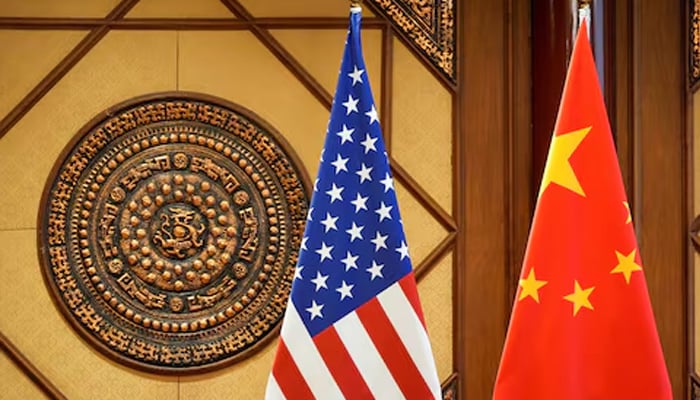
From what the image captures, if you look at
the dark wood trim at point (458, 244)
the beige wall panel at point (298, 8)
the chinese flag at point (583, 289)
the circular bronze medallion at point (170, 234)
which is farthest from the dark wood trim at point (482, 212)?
the chinese flag at point (583, 289)

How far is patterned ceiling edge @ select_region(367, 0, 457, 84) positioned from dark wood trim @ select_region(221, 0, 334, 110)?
0.32 meters

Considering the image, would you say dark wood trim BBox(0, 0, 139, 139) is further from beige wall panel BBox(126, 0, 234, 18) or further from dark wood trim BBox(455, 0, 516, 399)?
dark wood trim BBox(455, 0, 516, 399)

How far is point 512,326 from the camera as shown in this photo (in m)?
2.70

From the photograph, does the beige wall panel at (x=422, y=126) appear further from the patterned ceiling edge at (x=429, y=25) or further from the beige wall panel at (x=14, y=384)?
the beige wall panel at (x=14, y=384)

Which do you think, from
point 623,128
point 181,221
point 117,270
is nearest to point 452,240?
point 623,128

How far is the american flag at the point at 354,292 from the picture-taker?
9.23ft

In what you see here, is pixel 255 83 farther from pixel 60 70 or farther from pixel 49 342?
pixel 49 342

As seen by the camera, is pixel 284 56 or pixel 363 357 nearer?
pixel 363 357

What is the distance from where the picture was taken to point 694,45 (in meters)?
3.37

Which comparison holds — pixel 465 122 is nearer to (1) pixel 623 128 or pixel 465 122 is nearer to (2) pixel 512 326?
(1) pixel 623 128

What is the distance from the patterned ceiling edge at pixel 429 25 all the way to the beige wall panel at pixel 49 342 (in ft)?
4.48

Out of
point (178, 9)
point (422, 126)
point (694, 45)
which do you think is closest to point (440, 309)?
point (422, 126)

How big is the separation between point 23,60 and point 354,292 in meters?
1.38

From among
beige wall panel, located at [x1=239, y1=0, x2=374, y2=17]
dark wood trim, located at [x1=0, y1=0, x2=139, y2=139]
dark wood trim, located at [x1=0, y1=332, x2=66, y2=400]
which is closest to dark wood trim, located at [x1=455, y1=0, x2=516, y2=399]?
beige wall panel, located at [x1=239, y1=0, x2=374, y2=17]
